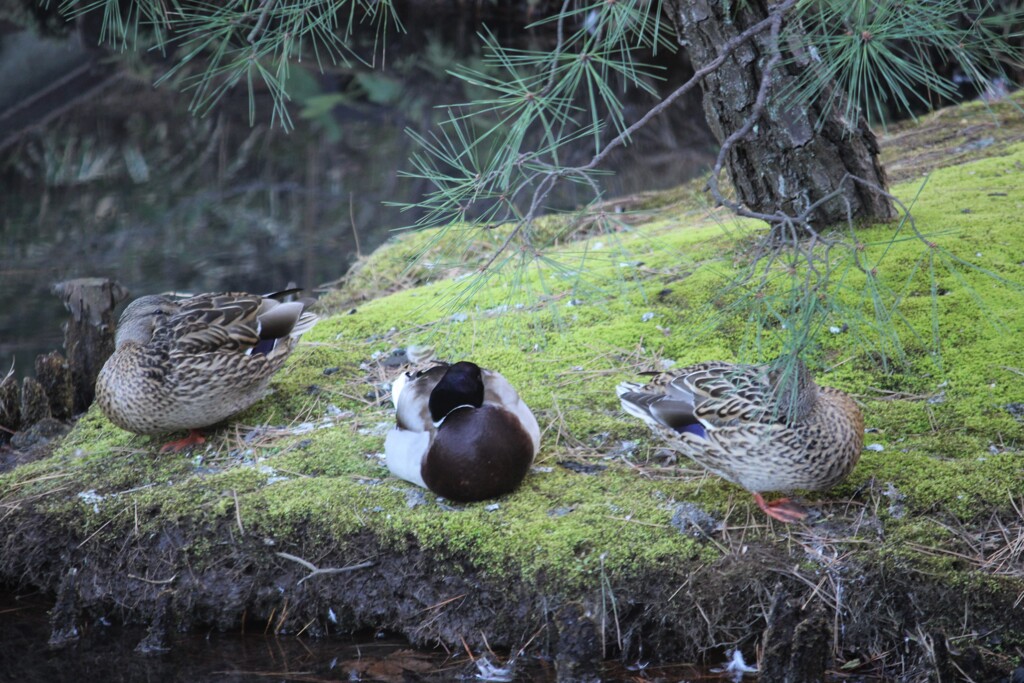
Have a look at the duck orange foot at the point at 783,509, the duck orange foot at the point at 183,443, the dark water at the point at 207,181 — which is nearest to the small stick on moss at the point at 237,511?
the duck orange foot at the point at 183,443

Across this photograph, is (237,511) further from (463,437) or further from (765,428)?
(765,428)

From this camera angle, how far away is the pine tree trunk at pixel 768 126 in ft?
14.6

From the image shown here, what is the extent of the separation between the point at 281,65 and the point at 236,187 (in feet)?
23.5

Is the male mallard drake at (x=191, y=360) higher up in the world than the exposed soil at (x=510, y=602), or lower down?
higher up

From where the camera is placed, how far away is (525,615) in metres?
3.14

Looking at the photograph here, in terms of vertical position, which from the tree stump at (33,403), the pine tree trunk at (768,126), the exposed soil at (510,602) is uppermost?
the pine tree trunk at (768,126)

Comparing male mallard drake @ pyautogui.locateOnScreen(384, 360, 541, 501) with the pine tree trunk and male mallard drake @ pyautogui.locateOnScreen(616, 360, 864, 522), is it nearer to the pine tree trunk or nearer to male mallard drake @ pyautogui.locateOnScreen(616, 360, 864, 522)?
male mallard drake @ pyautogui.locateOnScreen(616, 360, 864, 522)

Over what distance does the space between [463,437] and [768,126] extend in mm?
2248

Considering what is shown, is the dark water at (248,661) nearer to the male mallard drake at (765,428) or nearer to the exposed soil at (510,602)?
the exposed soil at (510,602)

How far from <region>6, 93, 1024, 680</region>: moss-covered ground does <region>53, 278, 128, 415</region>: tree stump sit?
55 cm

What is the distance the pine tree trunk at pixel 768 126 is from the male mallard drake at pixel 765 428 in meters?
1.61

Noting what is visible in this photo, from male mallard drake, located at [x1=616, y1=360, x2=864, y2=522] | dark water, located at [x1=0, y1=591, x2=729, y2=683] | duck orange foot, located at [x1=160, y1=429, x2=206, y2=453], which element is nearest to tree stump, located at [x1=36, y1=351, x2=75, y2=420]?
duck orange foot, located at [x1=160, y1=429, x2=206, y2=453]

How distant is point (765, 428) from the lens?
308cm

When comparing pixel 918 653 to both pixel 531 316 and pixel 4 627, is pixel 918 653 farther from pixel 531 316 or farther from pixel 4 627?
pixel 4 627
